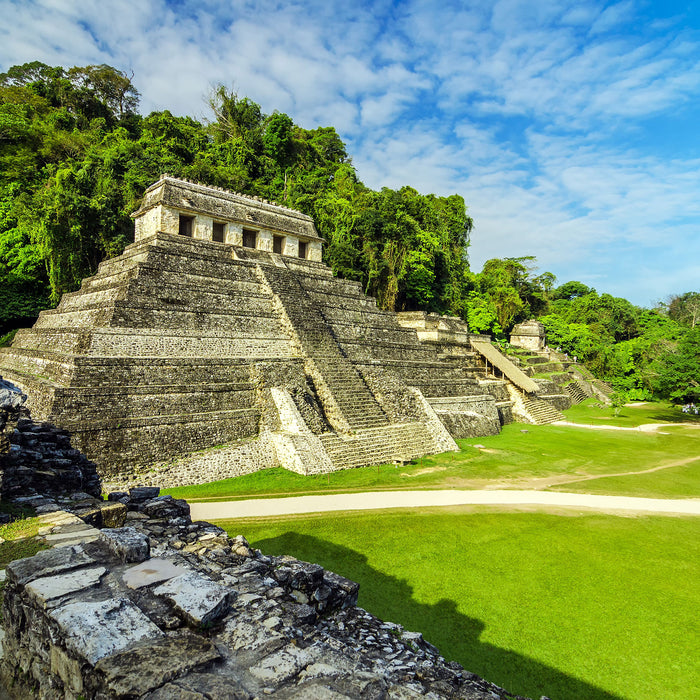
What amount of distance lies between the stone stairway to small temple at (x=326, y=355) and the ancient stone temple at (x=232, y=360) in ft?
0.20

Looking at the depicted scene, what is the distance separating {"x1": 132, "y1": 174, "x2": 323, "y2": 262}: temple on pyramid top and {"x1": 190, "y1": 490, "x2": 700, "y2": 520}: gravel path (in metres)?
14.0

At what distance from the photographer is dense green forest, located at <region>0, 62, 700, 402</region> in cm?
2403

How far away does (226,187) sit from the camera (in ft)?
105

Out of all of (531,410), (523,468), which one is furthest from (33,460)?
(531,410)

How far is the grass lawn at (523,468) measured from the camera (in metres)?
12.0

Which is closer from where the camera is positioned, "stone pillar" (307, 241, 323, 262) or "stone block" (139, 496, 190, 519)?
"stone block" (139, 496, 190, 519)

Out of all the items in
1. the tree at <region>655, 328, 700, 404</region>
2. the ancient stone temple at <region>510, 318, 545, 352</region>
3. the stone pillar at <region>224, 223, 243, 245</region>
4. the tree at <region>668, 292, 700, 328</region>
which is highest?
the tree at <region>668, 292, 700, 328</region>

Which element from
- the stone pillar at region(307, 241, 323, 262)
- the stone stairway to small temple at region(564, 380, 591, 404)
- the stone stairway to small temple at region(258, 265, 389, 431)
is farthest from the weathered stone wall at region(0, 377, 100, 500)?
the stone stairway to small temple at region(564, 380, 591, 404)

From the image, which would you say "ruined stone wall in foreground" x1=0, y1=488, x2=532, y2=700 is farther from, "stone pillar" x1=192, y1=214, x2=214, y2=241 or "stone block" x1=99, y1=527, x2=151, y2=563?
"stone pillar" x1=192, y1=214, x2=214, y2=241

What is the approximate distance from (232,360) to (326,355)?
13.4 feet

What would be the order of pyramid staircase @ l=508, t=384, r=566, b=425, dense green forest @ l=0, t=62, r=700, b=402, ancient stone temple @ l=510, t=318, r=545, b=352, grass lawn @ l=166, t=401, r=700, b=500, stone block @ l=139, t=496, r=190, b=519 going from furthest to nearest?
ancient stone temple @ l=510, t=318, r=545, b=352, pyramid staircase @ l=508, t=384, r=566, b=425, dense green forest @ l=0, t=62, r=700, b=402, grass lawn @ l=166, t=401, r=700, b=500, stone block @ l=139, t=496, r=190, b=519

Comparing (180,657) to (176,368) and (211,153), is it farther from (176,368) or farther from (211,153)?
(211,153)

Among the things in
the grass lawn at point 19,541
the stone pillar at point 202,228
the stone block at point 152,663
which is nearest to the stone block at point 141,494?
the grass lawn at point 19,541

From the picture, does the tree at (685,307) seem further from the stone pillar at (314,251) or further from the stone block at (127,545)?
the stone block at (127,545)
